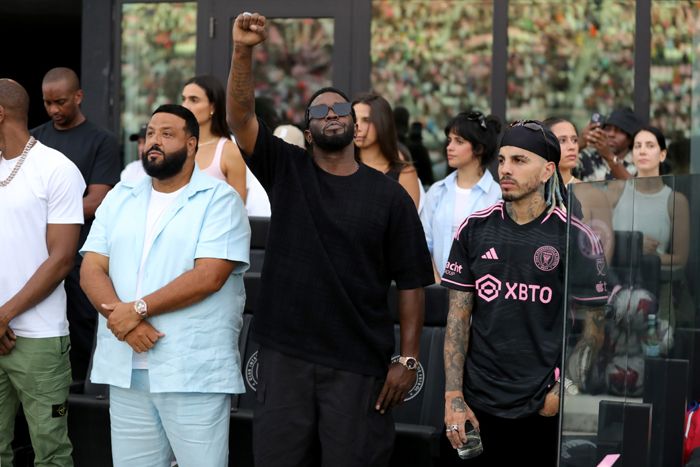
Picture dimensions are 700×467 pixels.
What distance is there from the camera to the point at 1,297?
5676 mm

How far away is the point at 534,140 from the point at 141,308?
181 centimetres

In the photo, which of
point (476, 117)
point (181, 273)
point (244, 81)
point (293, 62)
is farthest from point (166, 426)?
point (293, 62)

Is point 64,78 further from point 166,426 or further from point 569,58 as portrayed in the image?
point 569,58

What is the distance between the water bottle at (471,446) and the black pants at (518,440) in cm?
4

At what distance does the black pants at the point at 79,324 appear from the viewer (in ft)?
21.5

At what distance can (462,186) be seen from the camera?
23.0 ft

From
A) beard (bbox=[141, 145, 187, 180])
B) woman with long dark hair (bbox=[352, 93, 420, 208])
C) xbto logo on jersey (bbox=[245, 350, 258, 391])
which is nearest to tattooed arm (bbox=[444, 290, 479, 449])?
beard (bbox=[141, 145, 187, 180])

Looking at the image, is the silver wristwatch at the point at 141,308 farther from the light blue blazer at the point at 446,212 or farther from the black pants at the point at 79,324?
the light blue blazer at the point at 446,212

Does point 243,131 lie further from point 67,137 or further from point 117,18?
point 117,18

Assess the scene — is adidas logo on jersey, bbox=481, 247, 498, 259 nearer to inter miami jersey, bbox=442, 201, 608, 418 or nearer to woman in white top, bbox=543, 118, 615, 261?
inter miami jersey, bbox=442, 201, 608, 418

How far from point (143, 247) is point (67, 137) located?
2011 mm

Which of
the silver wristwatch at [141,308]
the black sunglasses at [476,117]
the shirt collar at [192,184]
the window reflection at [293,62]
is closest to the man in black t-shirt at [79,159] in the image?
A: the shirt collar at [192,184]

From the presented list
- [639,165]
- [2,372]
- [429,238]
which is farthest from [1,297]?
[639,165]

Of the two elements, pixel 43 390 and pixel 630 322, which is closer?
pixel 630 322
